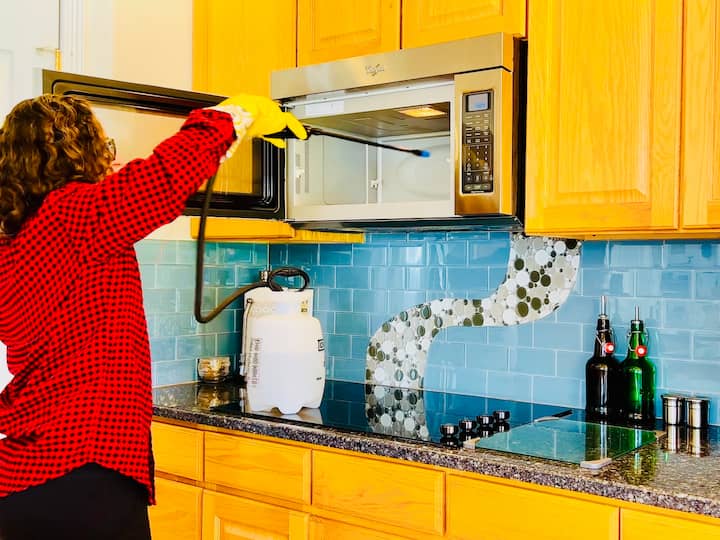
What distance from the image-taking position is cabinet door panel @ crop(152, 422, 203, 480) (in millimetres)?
2143

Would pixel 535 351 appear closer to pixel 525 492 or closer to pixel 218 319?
pixel 525 492

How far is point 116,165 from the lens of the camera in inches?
86.5

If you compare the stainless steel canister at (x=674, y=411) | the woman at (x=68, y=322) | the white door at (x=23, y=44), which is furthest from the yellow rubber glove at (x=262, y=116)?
the stainless steel canister at (x=674, y=411)

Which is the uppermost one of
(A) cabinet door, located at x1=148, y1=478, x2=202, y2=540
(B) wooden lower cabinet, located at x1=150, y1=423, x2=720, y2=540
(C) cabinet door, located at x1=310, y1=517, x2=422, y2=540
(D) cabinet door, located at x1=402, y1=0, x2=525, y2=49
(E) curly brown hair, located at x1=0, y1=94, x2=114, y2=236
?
(D) cabinet door, located at x1=402, y1=0, x2=525, y2=49

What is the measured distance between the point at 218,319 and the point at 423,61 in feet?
3.81

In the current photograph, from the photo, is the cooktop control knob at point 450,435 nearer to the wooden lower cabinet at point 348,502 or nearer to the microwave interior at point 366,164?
the wooden lower cabinet at point 348,502

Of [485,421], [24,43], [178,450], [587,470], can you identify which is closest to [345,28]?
[24,43]

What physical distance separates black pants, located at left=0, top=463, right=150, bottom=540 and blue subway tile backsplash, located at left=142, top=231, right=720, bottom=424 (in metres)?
1.05

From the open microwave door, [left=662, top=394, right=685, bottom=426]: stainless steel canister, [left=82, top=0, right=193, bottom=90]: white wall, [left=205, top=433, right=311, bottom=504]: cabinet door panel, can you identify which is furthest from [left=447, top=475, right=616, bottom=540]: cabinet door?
[left=82, top=0, right=193, bottom=90]: white wall

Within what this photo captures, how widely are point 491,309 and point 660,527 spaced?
0.97 m

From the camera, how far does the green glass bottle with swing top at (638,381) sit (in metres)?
2.03

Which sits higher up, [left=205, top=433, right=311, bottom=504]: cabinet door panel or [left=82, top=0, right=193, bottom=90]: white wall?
[left=82, top=0, right=193, bottom=90]: white wall

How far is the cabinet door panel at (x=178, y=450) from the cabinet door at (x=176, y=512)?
0.04m

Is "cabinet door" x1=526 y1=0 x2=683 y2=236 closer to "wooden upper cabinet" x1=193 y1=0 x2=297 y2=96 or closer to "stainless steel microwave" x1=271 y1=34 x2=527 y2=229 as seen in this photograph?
"stainless steel microwave" x1=271 y1=34 x2=527 y2=229
